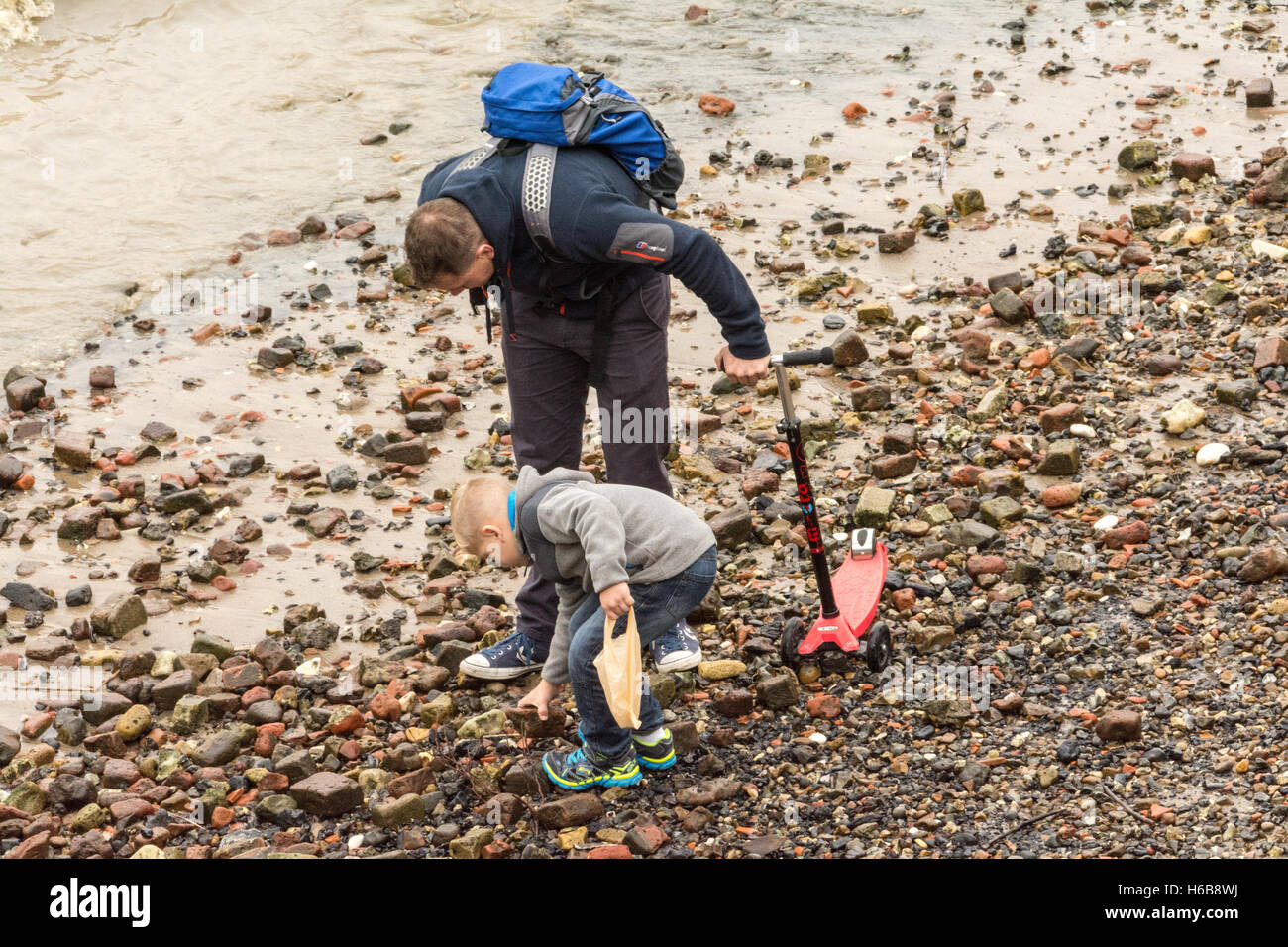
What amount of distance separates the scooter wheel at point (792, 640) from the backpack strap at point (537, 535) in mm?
1071

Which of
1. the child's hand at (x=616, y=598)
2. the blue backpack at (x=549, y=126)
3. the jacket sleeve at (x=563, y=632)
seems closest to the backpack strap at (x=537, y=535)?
the jacket sleeve at (x=563, y=632)

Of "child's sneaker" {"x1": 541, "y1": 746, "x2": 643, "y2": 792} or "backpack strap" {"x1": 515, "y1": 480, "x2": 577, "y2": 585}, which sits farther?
"child's sneaker" {"x1": 541, "y1": 746, "x2": 643, "y2": 792}

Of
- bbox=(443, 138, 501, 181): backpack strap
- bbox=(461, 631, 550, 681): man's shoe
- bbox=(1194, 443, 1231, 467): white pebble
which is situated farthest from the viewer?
bbox=(1194, 443, 1231, 467): white pebble

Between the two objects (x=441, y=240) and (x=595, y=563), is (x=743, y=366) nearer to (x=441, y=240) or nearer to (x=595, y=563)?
(x=595, y=563)

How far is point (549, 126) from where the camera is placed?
4.48 m

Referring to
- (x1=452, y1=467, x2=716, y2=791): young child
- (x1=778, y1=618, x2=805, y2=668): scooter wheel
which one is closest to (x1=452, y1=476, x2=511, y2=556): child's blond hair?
(x1=452, y1=467, x2=716, y2=791): young child

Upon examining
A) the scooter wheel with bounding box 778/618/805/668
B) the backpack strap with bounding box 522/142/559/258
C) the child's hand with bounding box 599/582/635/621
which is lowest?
the scooter wheel with bounding box 778/618/805/668

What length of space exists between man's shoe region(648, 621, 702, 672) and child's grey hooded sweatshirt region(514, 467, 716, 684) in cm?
56

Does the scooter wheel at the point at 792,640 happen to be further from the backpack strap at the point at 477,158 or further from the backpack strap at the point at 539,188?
the backpack strap at the point at 477,158

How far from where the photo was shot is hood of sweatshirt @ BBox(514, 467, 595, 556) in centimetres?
446

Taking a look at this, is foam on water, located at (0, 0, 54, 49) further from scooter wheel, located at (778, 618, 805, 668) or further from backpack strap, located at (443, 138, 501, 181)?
scooter wheel, located at (778, 618, 805, 668)

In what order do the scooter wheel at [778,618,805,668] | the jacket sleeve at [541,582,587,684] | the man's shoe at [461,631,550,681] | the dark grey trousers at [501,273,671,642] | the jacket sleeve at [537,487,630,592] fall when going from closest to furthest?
the jacket sleeve at [537,487,630,592] → the jacket sleeve at [541,582,587,684] → the dark grey trousers at [501,273,671,642] → the scooter wheel at [778,618,805,668] → the man's shoe at [461,631,550,681]

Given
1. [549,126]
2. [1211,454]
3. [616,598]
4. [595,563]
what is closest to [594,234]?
[549,126]

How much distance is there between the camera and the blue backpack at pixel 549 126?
14.7 feet
